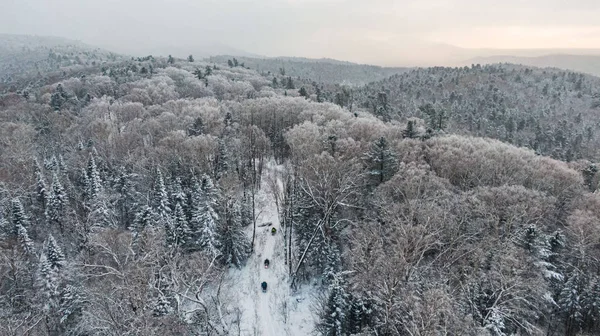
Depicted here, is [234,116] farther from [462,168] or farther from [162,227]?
[462,168]

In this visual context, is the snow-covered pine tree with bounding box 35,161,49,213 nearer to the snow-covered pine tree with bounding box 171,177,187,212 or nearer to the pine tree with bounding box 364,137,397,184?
the snow-covered pine tree with bounding box 171,177,187,212

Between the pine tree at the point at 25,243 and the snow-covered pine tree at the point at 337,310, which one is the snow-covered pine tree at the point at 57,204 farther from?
the snow-covered pine tree at the point at 337,310

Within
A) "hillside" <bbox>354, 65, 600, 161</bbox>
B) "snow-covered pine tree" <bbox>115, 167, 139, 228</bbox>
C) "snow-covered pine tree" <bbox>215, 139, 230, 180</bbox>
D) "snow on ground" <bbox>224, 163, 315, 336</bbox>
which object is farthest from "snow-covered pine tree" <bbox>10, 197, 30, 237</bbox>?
"hillside" <bbox>354, 65, 600, 161</bbox>

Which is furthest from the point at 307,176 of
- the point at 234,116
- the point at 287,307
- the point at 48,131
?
the point at 48,131

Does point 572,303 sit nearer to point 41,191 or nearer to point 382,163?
point 382,163

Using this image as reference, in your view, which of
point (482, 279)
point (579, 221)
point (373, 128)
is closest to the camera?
point (482, 279)

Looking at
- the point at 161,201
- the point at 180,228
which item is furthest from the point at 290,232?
the point at 161,201

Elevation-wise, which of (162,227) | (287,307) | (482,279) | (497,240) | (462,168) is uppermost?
(462,168)
